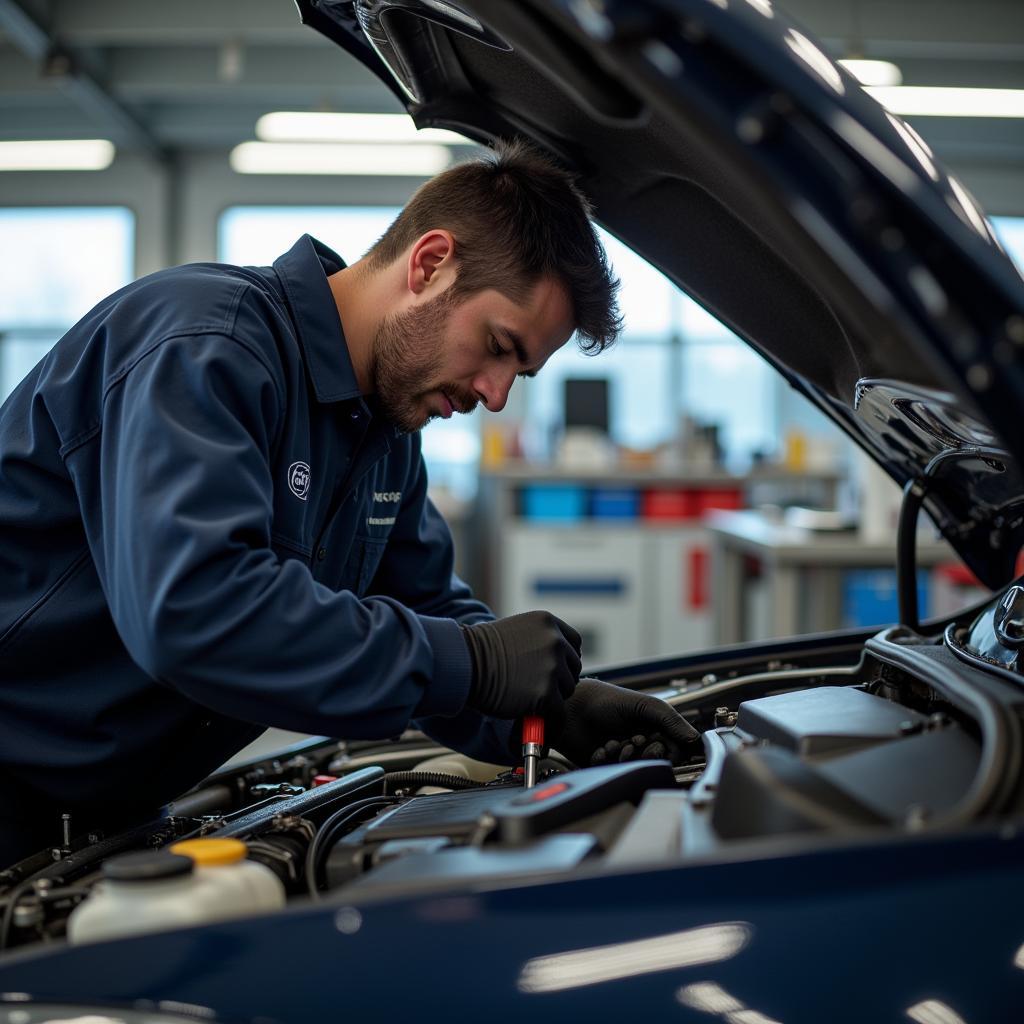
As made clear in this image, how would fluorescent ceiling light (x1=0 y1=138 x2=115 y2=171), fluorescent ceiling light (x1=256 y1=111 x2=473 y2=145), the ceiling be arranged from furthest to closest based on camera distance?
fluorescent ceiling light (x1=0 y1=138 x2=115 y2=171) → fluorescent ceiling light (x1=256 y1=111 x2=473 y2=145) → the ceiling

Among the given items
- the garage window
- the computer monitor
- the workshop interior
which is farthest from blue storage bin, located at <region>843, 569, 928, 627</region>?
the garage window

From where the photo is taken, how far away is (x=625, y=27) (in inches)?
25.1

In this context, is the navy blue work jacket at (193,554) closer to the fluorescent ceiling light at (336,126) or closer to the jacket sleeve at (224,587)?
the jacket sleeve at (224,587)

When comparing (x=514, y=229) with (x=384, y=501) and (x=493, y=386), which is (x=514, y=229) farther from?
(x=384, y=501)

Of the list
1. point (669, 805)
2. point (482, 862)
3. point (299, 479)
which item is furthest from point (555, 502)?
point (482, 862)

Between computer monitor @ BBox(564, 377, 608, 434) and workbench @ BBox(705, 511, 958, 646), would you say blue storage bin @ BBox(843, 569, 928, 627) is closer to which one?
workbench @ BBox(705, 511, 958, 646)

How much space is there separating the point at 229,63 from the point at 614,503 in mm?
2929

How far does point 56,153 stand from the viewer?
700 centimetres

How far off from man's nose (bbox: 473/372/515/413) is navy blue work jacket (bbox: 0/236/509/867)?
13 cm

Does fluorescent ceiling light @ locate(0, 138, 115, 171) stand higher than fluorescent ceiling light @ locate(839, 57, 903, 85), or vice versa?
Result: fluorescent ceiling light @ locate(0, 138, 115, 171)

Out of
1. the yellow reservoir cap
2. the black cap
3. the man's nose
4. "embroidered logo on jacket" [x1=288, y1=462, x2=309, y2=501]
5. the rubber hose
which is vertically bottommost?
the rubber hose

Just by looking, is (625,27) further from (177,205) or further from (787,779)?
(177,205)

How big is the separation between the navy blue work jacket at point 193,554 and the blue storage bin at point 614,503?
449cm

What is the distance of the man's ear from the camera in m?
1.20
